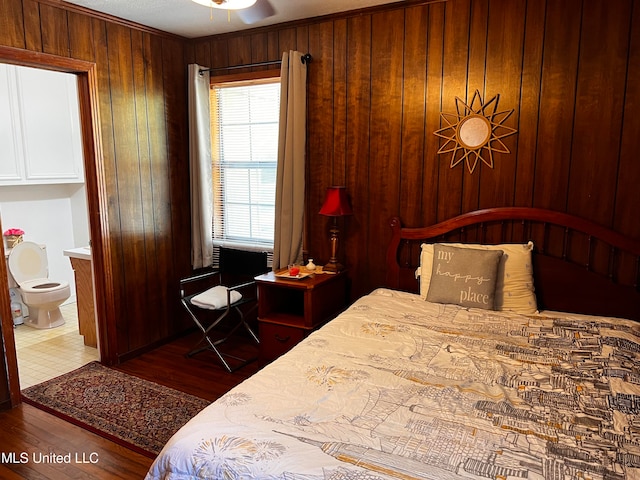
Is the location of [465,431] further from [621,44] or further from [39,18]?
[39,18]

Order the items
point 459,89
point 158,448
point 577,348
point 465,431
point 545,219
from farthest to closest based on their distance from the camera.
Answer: point 459,89
point 545,219
point 158,448
point 577,348
point 465,431

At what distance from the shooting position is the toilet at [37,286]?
4.11 meters

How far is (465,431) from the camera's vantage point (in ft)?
4.69

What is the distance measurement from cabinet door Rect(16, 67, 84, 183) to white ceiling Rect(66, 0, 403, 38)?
1.48 metres

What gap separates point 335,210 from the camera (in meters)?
3.09

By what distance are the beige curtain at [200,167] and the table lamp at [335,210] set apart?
3.60 feet

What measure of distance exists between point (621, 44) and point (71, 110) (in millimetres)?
4565

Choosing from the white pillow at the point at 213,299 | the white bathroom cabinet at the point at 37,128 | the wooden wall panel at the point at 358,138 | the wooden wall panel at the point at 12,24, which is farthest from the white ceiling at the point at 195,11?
the white pillow at the point at 213,299

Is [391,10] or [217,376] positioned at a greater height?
[391,10]

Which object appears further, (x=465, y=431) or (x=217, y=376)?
(x=217, y=376)

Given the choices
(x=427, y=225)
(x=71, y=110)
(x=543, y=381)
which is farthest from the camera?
(x=71, y=110)

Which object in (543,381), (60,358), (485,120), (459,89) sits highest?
(459,89)

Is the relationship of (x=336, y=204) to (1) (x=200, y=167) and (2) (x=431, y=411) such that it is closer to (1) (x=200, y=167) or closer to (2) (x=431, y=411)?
(1) (x=200, y=167)

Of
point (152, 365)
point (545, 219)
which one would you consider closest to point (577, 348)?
point (545, 219)
